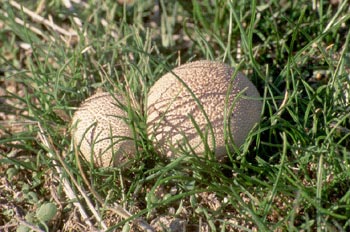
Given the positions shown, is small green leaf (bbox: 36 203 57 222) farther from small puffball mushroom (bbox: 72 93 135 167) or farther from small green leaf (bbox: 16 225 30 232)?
small puffball mushroom (bbox: 72 93 135 167)

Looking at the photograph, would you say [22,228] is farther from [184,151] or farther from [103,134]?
[184,151]

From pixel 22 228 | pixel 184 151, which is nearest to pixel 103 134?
pixel 184 151

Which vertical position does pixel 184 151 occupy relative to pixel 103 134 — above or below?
below

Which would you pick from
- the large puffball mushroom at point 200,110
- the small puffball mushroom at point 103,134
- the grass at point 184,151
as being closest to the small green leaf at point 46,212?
the grass at point 184,151

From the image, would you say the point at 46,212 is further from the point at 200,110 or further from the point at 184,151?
the point at 200,110

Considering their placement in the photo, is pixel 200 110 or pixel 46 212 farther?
pixel 46 212

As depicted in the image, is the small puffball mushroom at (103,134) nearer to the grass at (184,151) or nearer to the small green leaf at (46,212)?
the grass at (184,151)

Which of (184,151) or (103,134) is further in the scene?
(103,134)
